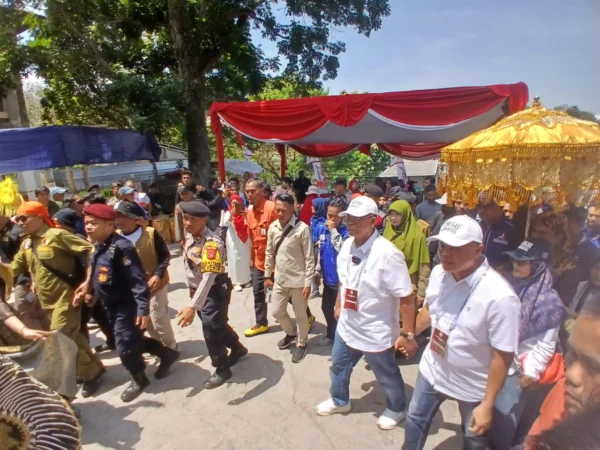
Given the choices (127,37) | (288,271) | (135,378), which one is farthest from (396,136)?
(127,37)

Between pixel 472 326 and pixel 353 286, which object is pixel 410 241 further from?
pixel 472 326

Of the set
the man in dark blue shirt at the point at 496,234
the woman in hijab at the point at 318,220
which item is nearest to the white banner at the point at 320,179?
the woman in hijab at the point at 318,220

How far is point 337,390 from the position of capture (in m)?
2.82

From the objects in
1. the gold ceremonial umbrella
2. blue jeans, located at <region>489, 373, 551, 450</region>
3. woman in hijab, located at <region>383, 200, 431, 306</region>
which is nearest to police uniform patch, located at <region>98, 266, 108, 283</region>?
woman in hijab, located at <region>383, 200, 431, 306</region>

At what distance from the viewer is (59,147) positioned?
25.2ft

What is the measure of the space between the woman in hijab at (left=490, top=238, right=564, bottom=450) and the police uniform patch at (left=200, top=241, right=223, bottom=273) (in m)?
2.11

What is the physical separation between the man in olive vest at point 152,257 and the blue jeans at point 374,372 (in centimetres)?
181

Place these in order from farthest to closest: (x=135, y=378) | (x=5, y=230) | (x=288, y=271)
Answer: (x=5, y=230), (x=288, y=271), (x=135, y=378)

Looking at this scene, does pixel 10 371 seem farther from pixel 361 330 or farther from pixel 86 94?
pixel 86 94

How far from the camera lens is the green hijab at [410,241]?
3.38 metres

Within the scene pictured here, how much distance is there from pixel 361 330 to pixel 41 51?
13.0 metres

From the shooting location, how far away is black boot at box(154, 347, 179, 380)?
139 inches

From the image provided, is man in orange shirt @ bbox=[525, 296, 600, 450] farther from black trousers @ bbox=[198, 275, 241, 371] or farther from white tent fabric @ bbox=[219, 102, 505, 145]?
white tent fabric @ bbox=[219, 102, 505, 145]

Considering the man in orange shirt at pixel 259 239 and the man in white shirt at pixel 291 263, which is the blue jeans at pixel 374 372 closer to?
the man in white shirt at pixel 291 263
